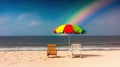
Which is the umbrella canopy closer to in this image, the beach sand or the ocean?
the beach sand

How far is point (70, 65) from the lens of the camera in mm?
11422

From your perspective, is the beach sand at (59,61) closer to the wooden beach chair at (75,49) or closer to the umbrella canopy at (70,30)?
the wooden beach chair at (75,49)

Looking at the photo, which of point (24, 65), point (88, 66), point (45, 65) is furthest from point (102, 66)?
point (24, 65)

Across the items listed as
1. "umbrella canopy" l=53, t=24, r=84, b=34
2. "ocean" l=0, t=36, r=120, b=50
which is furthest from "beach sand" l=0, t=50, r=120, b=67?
"ocean" l=0, t=36, r=120, b=50

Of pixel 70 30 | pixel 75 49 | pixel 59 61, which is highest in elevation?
pixel 70 30

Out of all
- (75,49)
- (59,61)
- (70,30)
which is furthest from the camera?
(75,49)

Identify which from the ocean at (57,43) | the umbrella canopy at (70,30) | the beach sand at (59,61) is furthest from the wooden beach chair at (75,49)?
the ocean at (57,43)

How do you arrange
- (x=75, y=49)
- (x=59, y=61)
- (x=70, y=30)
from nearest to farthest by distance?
(x=59, y=61)
(x=70, y=30)
(x=75, y=49)

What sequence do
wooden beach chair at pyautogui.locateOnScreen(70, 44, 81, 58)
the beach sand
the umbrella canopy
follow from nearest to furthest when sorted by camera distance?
the beach sand, the umbrella canopy, wooden beach chair at pyautogui.locateOnScreen(70, 44, 81, 58)

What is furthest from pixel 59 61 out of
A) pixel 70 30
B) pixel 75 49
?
pixel 70 30

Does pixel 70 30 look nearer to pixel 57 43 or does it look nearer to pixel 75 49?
pixel 75 49

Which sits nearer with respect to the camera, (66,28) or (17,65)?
(17,65)

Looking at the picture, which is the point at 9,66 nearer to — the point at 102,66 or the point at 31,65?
the point at 31,65

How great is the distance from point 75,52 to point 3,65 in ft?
14.3
